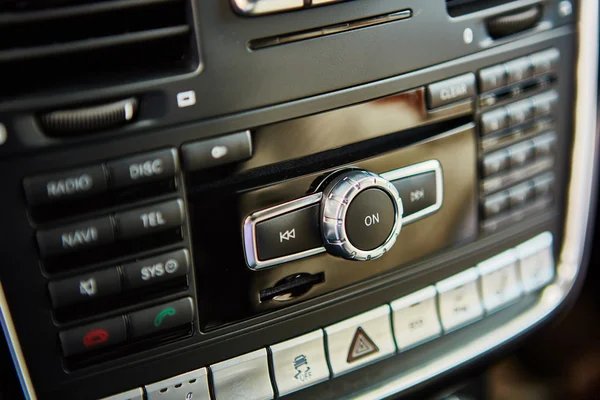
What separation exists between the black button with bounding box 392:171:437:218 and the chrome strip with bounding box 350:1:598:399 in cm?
16

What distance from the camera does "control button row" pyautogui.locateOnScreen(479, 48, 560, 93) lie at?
540 millimetres

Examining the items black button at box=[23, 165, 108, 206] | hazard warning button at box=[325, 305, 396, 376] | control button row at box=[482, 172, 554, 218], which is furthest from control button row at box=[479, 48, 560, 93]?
black button at box=[23, 165, 108, 206]

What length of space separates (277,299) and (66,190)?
0.60ft

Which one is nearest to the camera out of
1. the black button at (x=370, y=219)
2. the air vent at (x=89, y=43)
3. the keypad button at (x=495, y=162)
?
the air vent at (x=89, y=43)

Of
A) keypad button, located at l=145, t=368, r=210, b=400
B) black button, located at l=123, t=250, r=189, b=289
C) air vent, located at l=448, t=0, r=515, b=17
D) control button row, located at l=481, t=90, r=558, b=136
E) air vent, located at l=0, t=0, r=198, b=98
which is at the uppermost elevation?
air vent, located at l=0, t=0, r=198, b=98

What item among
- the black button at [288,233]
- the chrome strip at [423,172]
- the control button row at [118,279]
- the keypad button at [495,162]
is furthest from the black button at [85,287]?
the keypad button at [495,162]

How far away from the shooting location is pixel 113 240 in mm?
412

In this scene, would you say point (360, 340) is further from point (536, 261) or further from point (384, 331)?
point (536, 261)

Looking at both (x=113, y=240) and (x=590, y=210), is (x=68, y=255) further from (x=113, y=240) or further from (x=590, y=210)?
(x=590, y=210)

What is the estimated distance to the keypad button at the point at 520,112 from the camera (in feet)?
1.87

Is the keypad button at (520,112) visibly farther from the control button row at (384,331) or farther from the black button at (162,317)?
the black button at (162,317)

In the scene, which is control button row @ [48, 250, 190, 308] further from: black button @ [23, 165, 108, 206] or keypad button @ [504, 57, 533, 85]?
keypad button @ [504, 57, 533, 85]

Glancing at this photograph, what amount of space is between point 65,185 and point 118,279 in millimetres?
75

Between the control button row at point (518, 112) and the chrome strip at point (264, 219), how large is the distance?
19 cm
